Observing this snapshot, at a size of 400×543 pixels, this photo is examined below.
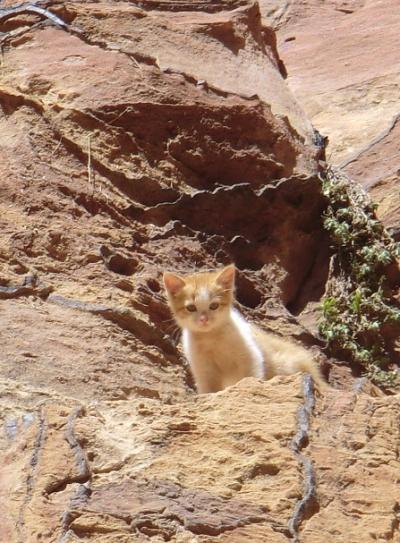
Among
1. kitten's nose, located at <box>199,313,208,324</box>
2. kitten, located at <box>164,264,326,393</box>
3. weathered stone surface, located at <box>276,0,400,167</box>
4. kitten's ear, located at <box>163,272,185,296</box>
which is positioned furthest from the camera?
weathered stone surface, located at <box>276,0,400,167</box>

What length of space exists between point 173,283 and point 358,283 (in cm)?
206

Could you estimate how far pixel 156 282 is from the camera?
7.44 meters

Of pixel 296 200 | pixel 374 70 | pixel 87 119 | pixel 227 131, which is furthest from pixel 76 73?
pixel 374 70

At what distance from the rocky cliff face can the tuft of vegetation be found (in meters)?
0.17

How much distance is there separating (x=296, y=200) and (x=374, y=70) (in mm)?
3385

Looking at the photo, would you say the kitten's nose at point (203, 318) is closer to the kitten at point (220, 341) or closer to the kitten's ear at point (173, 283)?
the kitten at point (220, 341)

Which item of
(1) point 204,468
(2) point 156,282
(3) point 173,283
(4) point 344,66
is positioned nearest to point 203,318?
(3) point 173,283

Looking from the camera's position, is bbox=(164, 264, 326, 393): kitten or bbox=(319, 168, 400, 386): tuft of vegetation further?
bbox=(319, 168, 400, 386): tuft of vegetation

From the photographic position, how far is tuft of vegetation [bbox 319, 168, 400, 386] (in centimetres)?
819

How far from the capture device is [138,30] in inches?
352

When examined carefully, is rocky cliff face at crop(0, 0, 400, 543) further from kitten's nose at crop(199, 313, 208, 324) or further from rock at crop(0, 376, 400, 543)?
kitten's nose at crop(199, 313, 208, 324)

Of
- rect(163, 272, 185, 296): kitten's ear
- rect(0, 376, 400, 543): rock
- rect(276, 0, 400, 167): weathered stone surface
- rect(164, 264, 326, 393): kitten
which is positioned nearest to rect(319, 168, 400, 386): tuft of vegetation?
rect(164, 264, 326, 393): kitten

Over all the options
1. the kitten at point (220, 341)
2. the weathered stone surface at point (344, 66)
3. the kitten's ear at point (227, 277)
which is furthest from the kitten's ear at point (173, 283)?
the weathered stone surface at point (344, 66)

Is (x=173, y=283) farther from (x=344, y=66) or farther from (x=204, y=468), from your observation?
(x=344, y=66)
